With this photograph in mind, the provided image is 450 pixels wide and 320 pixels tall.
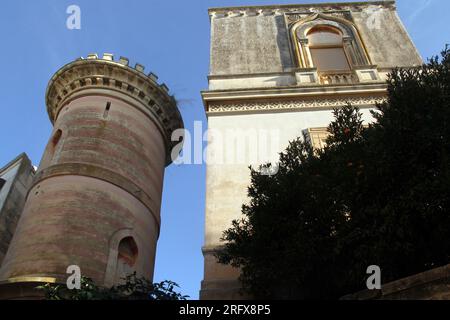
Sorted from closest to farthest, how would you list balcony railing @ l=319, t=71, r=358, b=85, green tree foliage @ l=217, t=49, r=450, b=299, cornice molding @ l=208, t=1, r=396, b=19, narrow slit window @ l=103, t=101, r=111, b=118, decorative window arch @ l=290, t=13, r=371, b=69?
green tree foliage @ l=217, t=49, r=450, b=299 → narrow slit window @ l=103, t=101, r=111, b=118 → balcony railing @ l=319, t=71, r=358, b=85 → decorative window arch @ l=290, t=13, r=371, b=69 → cornice molding @ l=208, t=1, r=396, b=19

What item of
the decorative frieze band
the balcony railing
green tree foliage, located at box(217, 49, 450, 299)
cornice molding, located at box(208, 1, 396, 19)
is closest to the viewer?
green tree foliage, located at box(217, 49, 450, 299)

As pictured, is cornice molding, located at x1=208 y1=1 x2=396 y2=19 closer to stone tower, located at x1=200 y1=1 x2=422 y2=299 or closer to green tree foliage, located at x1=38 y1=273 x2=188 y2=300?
stone tower, located at x1=200 y1=1 x2=422 y2=299

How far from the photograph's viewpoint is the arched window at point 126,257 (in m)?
11.7

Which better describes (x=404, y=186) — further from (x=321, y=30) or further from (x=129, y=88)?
(x=321, y=30)

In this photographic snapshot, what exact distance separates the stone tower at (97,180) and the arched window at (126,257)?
0.03 m

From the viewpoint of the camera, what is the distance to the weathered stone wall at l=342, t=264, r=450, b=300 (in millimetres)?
5375

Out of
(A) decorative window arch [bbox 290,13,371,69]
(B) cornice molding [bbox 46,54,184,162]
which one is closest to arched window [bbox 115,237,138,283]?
(B) cornice molding [bbox 46,54,184,162]

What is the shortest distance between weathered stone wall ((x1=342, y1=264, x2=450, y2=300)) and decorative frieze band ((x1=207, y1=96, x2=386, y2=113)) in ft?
26.5

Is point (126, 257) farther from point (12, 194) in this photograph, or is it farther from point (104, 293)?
point (12, 194)

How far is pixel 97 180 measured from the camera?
40.7ft

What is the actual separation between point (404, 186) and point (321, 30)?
12.4 m

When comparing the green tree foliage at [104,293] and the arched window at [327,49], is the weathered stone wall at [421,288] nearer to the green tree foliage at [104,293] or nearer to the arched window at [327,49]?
the green tree foliage at [104,293]

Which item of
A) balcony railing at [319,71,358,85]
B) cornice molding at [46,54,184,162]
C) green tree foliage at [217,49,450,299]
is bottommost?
green tree foliage at [217,49,450,299]
